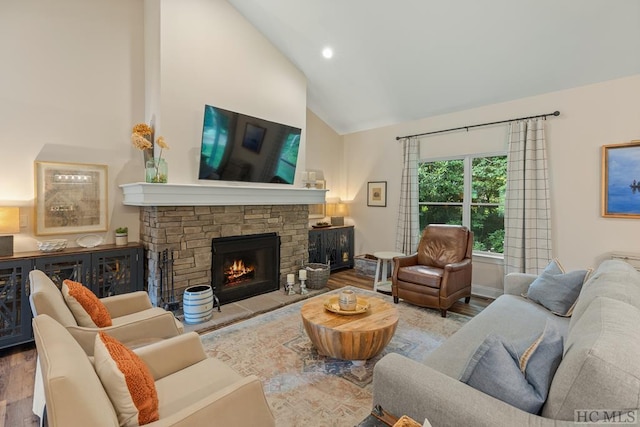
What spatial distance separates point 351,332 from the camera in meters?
2.28

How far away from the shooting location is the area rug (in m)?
2.01

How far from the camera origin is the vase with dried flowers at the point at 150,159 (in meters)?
3.24

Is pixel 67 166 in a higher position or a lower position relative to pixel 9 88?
lower

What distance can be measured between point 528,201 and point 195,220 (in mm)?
4154

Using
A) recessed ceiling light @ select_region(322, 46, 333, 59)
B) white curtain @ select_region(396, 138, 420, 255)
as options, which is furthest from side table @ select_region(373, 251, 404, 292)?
recessed ceiling light @ select_region(322, 46, 333, 59)

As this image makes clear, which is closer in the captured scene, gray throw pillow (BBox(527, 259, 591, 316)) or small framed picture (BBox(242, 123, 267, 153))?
gray throw pillow (BBox(527, 259, 591, 316))

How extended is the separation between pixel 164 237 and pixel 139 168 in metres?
1.04

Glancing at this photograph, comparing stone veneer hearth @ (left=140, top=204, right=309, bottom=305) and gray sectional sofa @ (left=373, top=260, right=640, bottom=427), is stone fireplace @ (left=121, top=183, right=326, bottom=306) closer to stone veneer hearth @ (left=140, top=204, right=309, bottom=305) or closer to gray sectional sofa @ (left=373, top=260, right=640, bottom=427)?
stone veneer hearth @ (left=140, top=204, right=309, bottom=305)

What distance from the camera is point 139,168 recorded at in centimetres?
379

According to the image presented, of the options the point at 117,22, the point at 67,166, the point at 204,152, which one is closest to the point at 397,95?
the point at 204,152

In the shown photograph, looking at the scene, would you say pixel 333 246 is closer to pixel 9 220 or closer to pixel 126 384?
pixel 9 220

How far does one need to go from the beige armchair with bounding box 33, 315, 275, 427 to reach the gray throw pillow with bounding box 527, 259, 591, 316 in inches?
98.4

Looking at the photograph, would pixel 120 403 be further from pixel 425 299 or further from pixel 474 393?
pixel 425 299

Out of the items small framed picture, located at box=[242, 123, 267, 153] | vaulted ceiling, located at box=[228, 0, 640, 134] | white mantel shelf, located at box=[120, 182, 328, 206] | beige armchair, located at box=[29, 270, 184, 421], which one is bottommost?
beige armchair, located at box=[29, 270, 184, 421]
